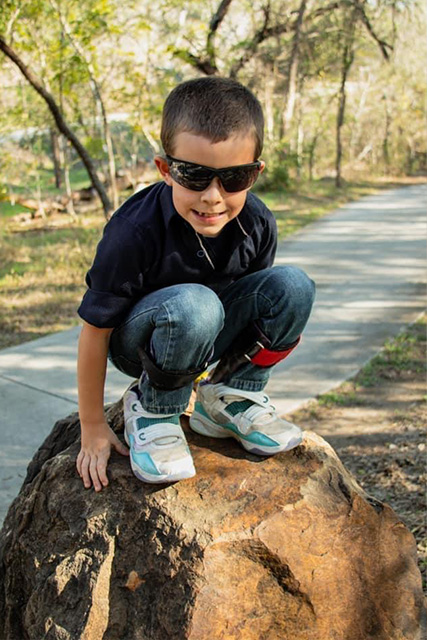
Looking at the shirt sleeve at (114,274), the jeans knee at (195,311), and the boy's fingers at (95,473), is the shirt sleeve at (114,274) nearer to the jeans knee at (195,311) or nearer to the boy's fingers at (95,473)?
the jeans knee at (195,311)

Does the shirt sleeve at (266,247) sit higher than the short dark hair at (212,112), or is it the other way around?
the short dark hair at (212,112)

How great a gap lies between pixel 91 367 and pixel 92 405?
0.12 meters

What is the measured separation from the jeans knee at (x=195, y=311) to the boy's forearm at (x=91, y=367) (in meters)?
0.26

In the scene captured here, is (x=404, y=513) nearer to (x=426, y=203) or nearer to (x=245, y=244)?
(x=245, y=244)

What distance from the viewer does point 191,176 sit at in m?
1.99

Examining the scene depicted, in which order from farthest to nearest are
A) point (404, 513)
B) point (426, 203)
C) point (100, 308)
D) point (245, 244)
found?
point (426, 203)
point (404, 513)
point (245, 244)
point (100, 308)

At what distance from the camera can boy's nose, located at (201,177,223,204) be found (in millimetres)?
1999

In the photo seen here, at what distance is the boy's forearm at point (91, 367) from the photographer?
7.04 ft

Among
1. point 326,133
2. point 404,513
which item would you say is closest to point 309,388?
point 404,513

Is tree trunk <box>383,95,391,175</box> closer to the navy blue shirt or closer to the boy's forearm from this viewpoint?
the navy blue shirt

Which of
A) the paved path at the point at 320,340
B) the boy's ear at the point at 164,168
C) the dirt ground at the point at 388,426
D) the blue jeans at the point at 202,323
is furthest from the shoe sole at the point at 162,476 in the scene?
the paved path at the point at 320,340

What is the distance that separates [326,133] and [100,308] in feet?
60.4

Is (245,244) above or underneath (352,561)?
above

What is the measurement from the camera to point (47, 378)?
182 inches
